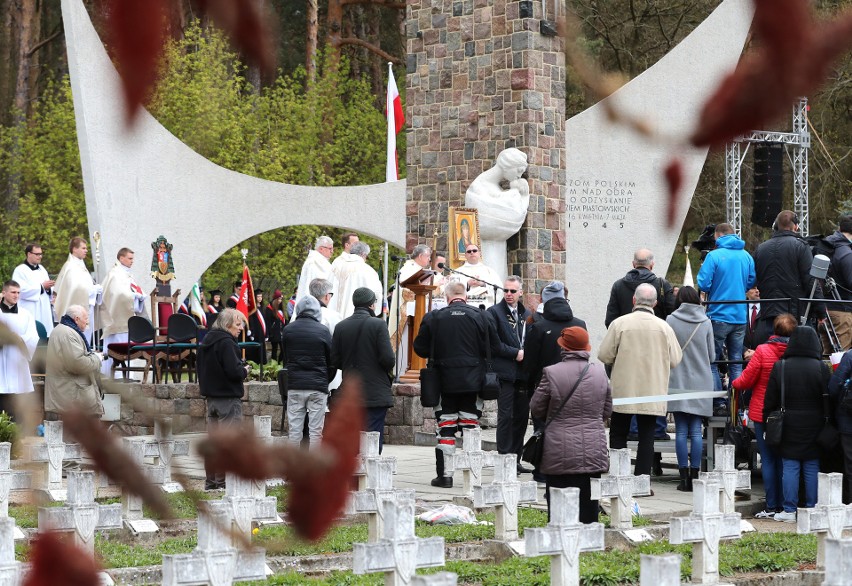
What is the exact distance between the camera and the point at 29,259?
1507cm

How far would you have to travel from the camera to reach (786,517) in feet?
30.8

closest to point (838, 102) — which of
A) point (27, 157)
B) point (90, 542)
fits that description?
point (27, 157)

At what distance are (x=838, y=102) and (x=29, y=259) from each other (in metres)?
20.1

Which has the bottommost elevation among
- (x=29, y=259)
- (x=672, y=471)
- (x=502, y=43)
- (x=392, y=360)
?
(x=672, y=471)

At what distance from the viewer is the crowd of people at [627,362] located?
30.1 ft

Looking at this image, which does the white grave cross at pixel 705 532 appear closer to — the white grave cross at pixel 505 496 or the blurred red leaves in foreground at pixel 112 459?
the white grave cross at pixel 505 496

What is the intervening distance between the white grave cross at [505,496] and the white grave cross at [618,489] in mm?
406

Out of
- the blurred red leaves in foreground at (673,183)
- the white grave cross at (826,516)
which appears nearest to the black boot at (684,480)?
the white grave cross at (826,516)

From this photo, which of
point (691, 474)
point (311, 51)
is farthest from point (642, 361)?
point (311, 51)

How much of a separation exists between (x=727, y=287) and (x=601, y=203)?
9635mm

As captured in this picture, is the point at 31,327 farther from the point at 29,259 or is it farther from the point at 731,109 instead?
the point at 731,109

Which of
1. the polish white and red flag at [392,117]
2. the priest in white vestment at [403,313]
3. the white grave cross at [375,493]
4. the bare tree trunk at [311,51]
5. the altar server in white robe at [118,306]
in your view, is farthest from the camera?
the bare tree trunk at [311,51]

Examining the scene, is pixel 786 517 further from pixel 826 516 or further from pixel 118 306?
pixel 118 306

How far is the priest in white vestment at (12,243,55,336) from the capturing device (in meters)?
15.0
